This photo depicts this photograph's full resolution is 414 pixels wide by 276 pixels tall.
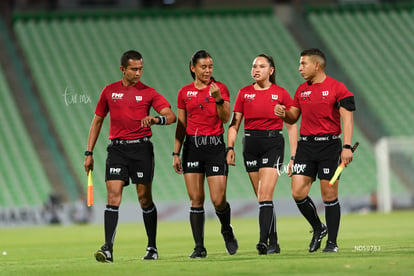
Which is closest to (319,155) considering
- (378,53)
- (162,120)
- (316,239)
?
(316,239)

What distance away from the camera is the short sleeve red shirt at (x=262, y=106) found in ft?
38.3

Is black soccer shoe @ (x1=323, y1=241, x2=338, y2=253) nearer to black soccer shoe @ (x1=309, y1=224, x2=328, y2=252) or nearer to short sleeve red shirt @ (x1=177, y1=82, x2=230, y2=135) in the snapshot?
black soccer shoe @ (x1=309, y1=224, x2=328, y2=252)

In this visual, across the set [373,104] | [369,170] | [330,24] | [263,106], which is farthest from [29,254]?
[330,24]

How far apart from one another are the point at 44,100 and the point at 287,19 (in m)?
11.1

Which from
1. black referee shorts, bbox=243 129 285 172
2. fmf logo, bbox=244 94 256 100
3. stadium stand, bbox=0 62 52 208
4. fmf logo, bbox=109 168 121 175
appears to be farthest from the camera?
stadium stand, bbox=0 62 52 208

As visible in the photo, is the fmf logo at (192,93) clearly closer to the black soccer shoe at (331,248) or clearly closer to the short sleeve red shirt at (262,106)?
the short sleeve red shirt at (262,106)

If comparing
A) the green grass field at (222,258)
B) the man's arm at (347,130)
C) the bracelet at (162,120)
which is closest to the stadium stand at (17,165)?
the green grass field at (222,258)

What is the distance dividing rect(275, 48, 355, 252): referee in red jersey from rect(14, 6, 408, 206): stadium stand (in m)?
17.9

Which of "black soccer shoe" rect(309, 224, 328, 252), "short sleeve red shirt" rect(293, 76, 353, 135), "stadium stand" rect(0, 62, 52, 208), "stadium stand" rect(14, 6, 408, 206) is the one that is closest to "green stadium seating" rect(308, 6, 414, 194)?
"stadium stand" rect(14, 6, 408, 206)

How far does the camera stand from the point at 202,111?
11.5 m

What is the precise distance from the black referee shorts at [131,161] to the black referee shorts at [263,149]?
137 cm

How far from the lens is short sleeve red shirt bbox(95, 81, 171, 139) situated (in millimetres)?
11109

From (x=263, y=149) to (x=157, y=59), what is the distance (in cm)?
2338

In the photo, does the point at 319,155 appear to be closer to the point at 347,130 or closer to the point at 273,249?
the point at 347,130
